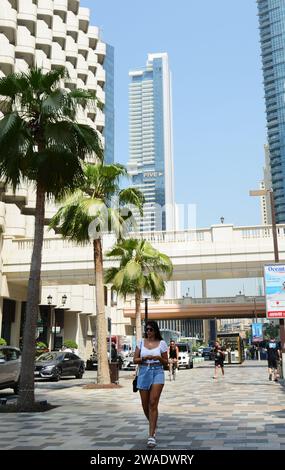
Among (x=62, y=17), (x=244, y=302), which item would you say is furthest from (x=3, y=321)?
(x=62, y=17)

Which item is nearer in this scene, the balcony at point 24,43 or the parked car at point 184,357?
the parked car at point 184,357

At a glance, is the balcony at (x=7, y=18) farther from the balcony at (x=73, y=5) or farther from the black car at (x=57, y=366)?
the black car at (x=57, y=366)

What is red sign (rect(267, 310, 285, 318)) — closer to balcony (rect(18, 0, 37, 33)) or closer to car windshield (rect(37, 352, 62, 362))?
car windshield (rect(37, 352, 62, 362))

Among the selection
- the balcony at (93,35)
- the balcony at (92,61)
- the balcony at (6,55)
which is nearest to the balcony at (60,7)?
the balcony at (92,61)

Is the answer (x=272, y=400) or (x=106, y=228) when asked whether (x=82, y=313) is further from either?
(x=272, y=400)

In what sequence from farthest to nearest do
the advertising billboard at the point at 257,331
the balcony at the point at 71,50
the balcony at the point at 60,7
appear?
the advertising billboard at the point at 257,331 < the balcony at the point at 71,50 < the balcony at the point at 60,7

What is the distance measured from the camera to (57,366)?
27.2m

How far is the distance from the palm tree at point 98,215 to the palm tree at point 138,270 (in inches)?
251

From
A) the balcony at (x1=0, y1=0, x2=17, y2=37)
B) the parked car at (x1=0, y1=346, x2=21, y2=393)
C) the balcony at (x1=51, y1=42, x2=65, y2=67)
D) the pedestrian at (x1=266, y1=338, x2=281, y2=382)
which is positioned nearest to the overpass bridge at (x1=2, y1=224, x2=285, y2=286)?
the pedestrian at (x1=266, y1=338, x2=281, y2=382)

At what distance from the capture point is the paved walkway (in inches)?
323

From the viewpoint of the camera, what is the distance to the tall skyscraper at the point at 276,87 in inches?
6924

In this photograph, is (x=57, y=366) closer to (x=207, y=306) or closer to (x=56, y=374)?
(x=56, y=374)

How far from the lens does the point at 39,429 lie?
10.0m

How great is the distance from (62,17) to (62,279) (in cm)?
4048
